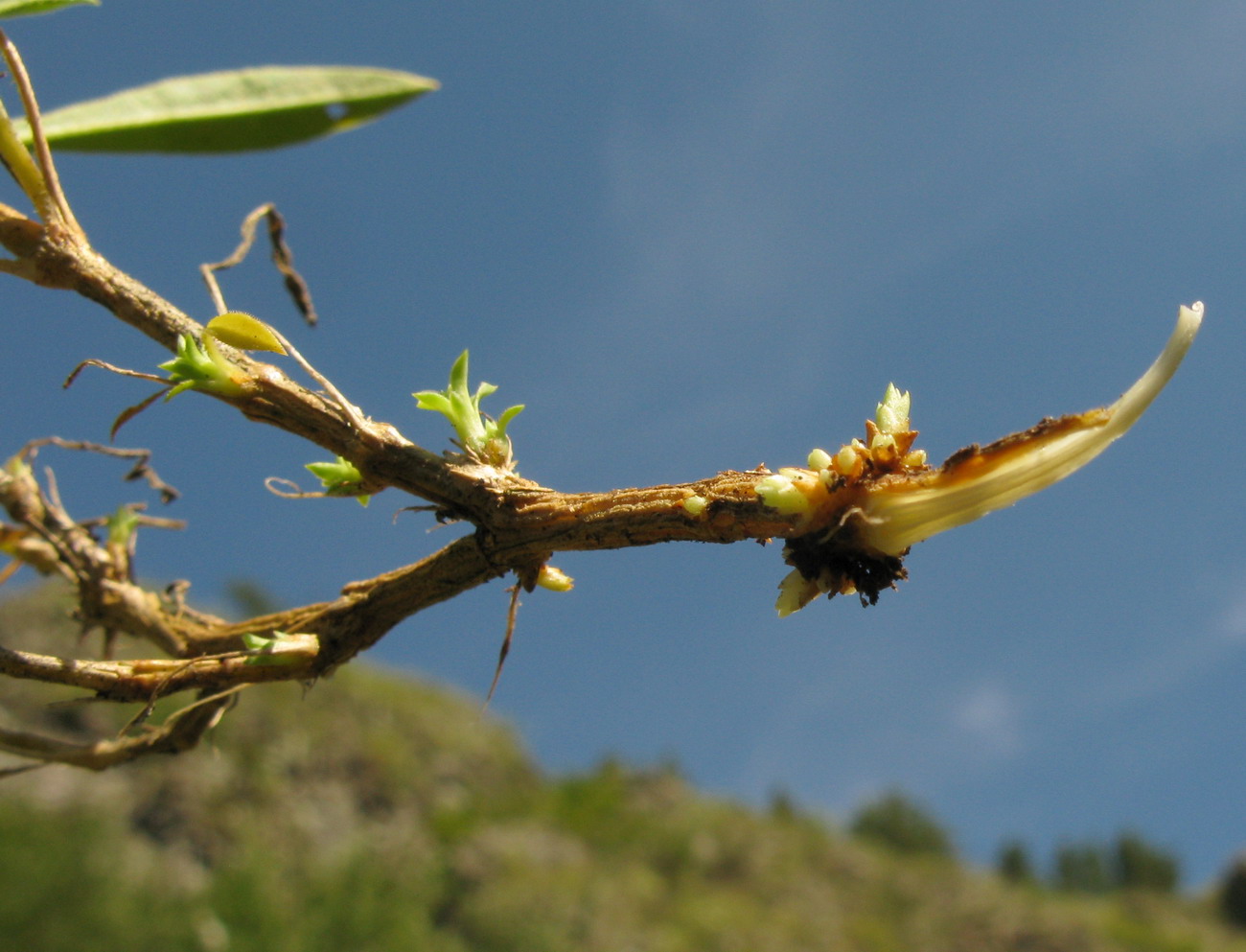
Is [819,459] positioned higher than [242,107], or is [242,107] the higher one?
[242,107]

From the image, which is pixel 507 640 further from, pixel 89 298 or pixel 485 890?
pixel 485 890

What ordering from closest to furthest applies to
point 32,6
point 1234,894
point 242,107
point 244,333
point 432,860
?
point 244,333
point 32,6
point 242,107
point 432,860
point 1234,894

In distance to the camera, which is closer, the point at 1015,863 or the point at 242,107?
the point at 242,107

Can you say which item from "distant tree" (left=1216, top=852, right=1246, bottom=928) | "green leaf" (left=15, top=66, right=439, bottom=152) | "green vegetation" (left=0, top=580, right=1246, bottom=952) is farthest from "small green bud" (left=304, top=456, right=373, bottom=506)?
"distant tree" (left=1216, top=852, right=1246, bottom=928)

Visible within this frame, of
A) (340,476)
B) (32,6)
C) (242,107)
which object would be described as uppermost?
(242,107)

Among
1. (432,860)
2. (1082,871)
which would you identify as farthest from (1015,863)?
(432,860)

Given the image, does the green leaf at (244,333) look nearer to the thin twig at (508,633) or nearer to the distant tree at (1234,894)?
the thin twig at (508,633)

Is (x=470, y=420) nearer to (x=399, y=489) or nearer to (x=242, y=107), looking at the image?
(x=399, y=489)
